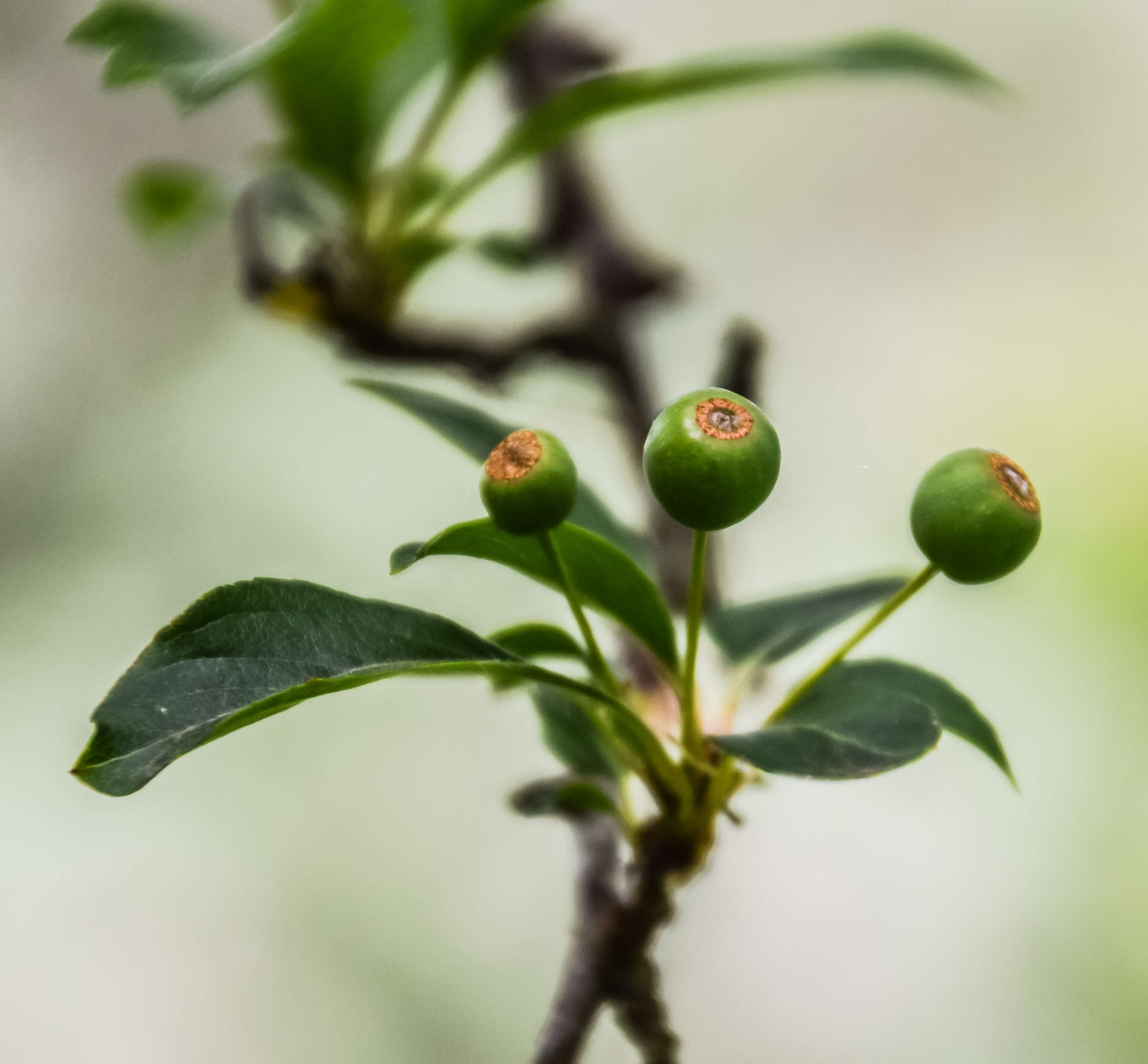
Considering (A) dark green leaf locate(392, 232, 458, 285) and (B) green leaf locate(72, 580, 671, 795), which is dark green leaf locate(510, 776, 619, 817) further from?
(A) dark green leaf locate(392, 232, 458, 285)

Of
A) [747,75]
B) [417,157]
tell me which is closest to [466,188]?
[417,157]

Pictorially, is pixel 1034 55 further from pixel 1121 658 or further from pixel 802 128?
pixel 1121 658

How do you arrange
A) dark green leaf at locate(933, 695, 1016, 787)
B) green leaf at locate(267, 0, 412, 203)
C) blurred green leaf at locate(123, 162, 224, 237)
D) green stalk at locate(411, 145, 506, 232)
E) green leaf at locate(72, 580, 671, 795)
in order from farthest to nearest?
blurred green leaf at locate(123, 162, 224, 237) → green stalk at locate(411, 145, 506, 232) → green leaf at locate(267, 0, 412, 203) → dark green leaf at locate(933, 695, 1016, 787) → green leaf at locate(72, 580, 671, 795)

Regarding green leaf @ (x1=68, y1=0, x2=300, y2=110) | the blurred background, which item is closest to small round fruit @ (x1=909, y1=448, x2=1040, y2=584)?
green leaf @ (x1=68, y1=0, x2=300, y2=110)

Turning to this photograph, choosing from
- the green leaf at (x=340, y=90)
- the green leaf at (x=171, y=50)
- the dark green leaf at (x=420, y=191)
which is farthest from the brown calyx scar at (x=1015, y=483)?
the dark green leaf at (x=420, y=191)

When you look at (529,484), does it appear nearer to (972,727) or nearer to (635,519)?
(972,727)
